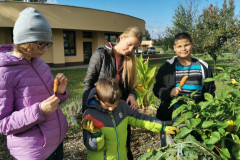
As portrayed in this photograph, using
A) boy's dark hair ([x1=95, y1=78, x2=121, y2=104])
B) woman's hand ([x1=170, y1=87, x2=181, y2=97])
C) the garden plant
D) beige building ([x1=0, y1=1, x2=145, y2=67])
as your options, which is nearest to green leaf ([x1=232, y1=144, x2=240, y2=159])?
the garden plant

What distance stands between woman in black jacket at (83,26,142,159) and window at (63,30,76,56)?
14295 millimetres

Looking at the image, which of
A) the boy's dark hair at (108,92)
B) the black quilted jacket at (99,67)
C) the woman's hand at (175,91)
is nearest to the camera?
the boy's dark hair at (108,92)

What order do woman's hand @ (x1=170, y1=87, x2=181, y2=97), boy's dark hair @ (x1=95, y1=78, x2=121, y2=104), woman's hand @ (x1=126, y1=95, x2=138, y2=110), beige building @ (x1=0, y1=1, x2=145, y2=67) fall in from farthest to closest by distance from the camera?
beige building @ (x1=0, y1=1, x2=145, y2=67) < woman's hand @ (x1=126, y1=95, x2=138, y2=110) < woman's hand @ (x1=170, y1=87, x2=181, y2=97) < boy's dark hair @ (x1=95, y1=78, x2=121, y2=104)

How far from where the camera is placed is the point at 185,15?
524 inches

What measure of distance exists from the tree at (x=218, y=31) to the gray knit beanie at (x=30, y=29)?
1069 centimetres

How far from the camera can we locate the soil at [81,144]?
279 cm

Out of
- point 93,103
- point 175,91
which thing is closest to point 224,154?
point 175,91

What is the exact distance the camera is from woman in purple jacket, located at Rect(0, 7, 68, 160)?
1168mm

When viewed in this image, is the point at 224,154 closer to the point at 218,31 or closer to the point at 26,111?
the point at 26,111

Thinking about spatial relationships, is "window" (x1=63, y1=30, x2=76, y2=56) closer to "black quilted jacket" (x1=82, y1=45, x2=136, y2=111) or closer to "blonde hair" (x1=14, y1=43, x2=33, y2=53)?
"black quilted jacket" (x1=82, y1=45, x2=136, y2=111)

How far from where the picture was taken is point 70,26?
545 inches

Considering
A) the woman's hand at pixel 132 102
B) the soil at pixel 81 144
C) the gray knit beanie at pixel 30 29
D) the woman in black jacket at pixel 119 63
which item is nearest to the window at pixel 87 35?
the soil at pixel 81 144

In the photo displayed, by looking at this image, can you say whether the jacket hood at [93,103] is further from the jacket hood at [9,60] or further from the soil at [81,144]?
the soil at [81,144]

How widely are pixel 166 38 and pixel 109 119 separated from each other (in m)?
16.7
